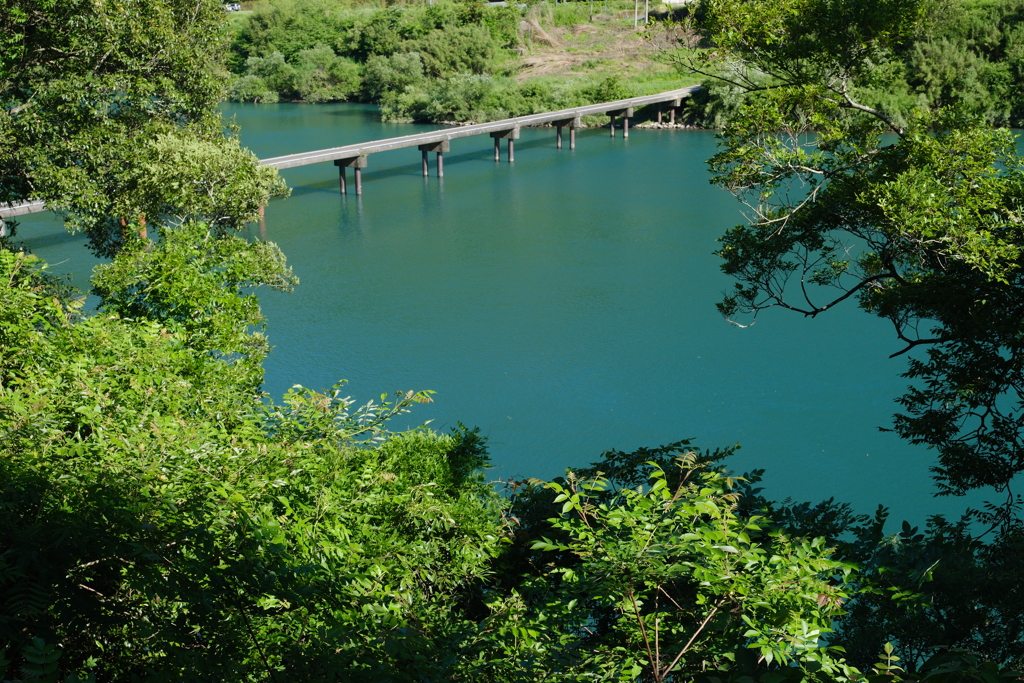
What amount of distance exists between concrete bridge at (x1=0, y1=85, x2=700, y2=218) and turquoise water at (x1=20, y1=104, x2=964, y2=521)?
152 cm

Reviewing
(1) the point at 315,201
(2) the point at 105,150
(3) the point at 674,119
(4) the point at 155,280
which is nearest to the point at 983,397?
(4) the point at 155,280

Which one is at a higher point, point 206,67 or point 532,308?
point 206,67

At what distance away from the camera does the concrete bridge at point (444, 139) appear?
31.0 meters

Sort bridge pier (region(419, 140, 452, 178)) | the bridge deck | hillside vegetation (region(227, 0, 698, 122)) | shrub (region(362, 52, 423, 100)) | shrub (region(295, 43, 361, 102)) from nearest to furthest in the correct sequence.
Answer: the bridge deck < bridge pier (region(419, 140, 452, 178)) < hillside vegetation (region(227, 0, 698, 122)) < shrub (region(362, 52, 423, 100)) < shrub (region(295, 43, 361, 102))

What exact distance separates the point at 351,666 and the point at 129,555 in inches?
46.6

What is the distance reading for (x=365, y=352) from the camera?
18.2m

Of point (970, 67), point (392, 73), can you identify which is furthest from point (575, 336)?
point (392, 73)

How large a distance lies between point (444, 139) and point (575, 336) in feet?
66.6

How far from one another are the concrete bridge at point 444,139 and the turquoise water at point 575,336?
1522 mm

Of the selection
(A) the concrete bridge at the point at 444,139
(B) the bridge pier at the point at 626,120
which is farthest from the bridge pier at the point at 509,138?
(B) the bridge pier at the point at 626,120

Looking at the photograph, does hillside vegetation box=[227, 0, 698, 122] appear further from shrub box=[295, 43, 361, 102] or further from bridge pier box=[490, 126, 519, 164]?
bridge pier box=[490, 126, 519, 164]

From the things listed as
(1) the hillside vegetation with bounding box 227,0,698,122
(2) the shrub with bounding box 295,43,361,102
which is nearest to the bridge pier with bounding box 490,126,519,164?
(1) the hillside vegetation with bounding box 227,0,698,122

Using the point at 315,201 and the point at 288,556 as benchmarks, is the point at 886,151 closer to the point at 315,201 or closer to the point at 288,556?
the point at 288,556

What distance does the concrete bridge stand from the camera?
3103cm
